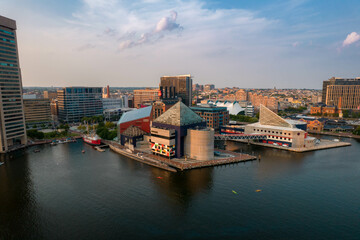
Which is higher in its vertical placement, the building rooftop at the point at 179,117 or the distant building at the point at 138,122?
the building rooftop at the point at 179,117

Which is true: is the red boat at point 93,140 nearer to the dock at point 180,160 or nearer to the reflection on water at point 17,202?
the dock at point 180,160

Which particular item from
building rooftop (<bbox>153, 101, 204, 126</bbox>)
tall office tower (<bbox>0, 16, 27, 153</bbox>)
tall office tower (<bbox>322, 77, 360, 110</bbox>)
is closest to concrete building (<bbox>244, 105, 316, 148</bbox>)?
building rooftop (<bbox>153, 101, 204, 126</bbox>)

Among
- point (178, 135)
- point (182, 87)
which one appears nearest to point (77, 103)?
point (182, 87)

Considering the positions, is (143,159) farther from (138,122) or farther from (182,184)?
(138,122)

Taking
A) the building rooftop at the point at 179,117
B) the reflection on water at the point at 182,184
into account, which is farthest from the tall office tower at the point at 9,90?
the reflection on water at the point at 182,184

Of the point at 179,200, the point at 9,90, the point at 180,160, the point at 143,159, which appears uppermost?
the point at 9,90

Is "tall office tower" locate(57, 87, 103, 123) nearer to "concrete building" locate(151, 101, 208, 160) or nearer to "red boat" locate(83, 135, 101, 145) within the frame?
"red boat" locate(83, 135, 101, 145)
